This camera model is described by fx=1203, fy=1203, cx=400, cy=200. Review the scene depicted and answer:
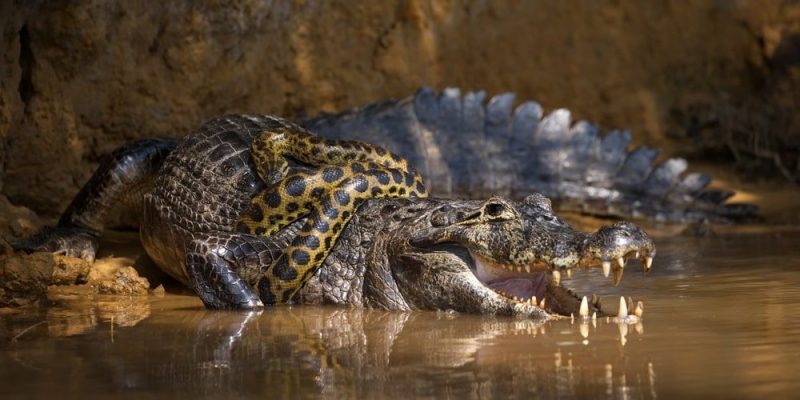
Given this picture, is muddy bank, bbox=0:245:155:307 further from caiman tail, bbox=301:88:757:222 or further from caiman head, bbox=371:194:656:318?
caiman tail, bbox=301:88:757:222

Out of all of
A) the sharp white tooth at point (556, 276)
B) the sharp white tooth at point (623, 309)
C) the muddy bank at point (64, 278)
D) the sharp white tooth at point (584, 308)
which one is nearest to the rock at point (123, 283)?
the muddy bank at point (64, 278)

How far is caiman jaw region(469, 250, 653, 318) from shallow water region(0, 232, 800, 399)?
21 centimetres

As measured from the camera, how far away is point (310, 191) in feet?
20.3

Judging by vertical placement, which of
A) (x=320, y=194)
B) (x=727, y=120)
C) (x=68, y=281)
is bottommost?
(x=68, y=281)

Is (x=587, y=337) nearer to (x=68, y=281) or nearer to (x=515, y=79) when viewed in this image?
(x=68, y=281)

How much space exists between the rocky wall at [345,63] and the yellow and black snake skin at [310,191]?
1.79 meters

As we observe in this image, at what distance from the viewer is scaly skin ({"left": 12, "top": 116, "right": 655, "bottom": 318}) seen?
17.4 ft

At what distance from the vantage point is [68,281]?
6.53 m

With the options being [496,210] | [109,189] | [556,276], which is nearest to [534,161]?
[109,189]

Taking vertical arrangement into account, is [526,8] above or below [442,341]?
above

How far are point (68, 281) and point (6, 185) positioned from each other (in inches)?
59.1

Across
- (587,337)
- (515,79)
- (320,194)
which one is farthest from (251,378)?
(515,79)

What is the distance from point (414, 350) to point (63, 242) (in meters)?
3.33

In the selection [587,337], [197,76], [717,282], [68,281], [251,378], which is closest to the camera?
[251,378]
